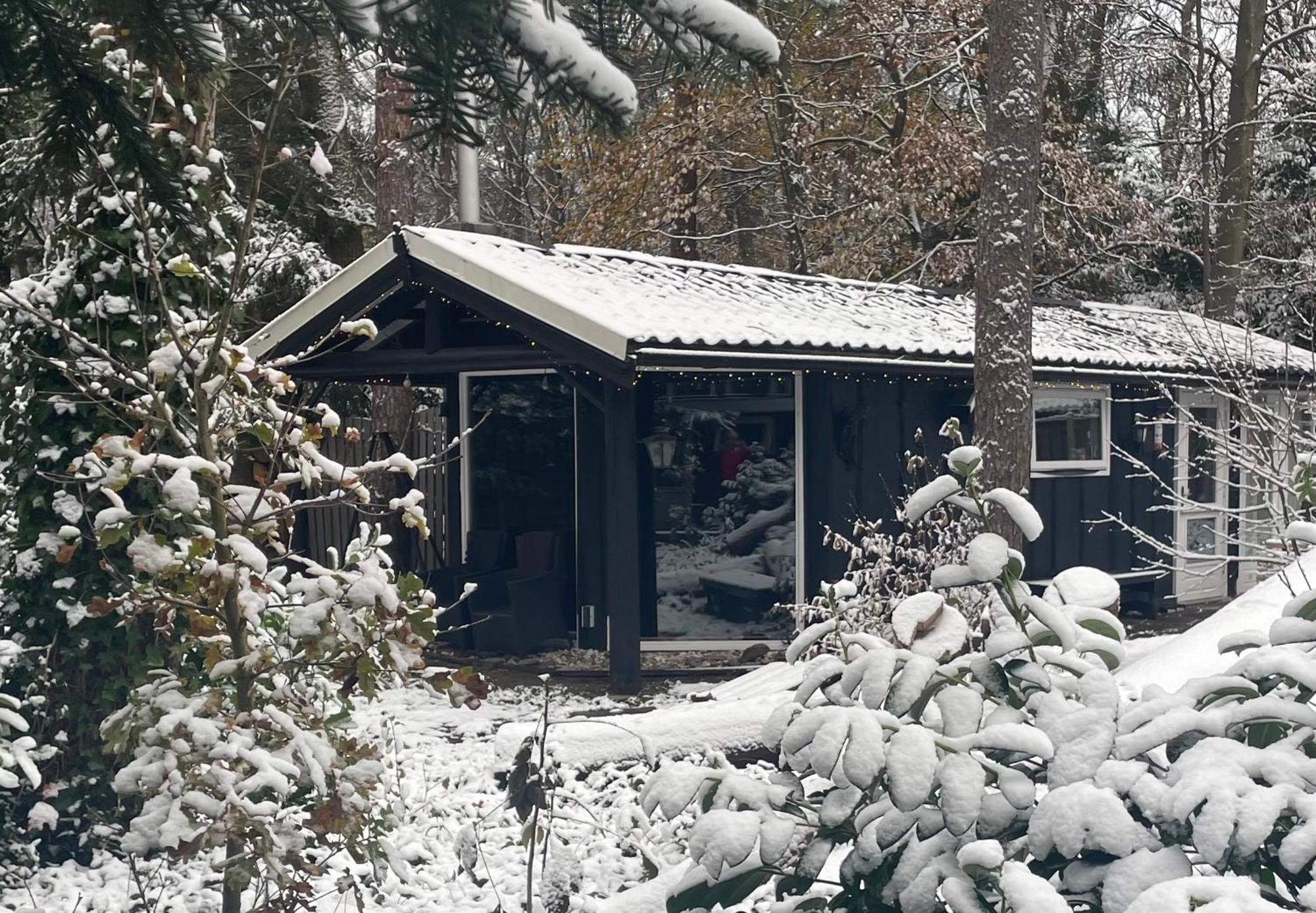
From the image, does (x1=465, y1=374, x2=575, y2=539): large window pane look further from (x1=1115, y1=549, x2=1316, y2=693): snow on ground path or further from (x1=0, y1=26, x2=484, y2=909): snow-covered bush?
(x1=0, y1=26, x2=484, y2=909): snow-covered bush

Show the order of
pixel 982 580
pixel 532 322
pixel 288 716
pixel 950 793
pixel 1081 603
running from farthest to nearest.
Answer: pixel 532 322 → pixel 288 716 → pixel 1081 603 → pixel 982 580 → pixel 950 793

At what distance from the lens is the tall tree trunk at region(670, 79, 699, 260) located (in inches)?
784

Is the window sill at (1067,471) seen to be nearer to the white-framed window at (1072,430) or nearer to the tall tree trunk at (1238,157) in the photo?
the white-framed window at (1072,430)

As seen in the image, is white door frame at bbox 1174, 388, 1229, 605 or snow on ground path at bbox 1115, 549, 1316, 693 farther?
white door frame at bbox 1174, 388, 1229, 605

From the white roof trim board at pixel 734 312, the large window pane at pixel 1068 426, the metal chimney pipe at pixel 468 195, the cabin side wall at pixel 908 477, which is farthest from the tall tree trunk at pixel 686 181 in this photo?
the cabin side wall at pixel 908 477

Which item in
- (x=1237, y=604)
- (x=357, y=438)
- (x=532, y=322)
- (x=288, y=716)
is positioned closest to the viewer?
(x=288, y=716)

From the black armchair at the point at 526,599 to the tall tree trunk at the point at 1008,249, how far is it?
13.2ft

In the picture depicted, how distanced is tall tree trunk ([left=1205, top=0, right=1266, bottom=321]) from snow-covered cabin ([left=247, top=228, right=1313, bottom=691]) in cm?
717

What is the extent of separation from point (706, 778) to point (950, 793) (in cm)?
49

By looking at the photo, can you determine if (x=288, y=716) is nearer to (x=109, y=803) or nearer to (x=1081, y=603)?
(x=1081, y=603)

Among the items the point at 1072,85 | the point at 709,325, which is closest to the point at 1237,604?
the point at 709,325

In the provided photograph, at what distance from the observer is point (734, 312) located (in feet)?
37.3

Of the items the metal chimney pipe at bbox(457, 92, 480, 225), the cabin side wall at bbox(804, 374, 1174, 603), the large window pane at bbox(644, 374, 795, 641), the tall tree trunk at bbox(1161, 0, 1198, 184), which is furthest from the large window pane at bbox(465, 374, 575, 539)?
the tall tree trunk at bbox(1161, 0, 1198, 184)

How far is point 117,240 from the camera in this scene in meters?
6.14
